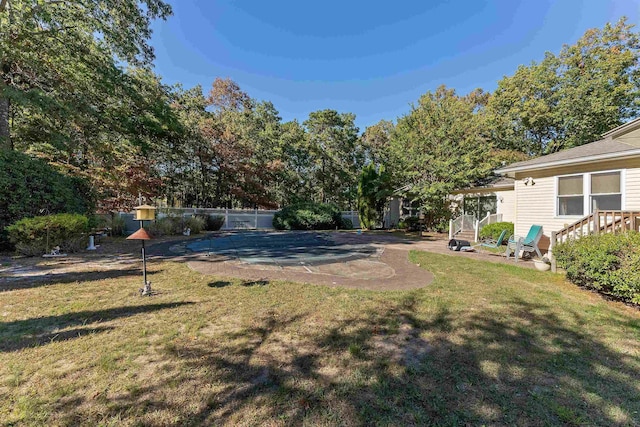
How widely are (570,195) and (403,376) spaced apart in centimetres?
925

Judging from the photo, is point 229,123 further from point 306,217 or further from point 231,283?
point 231,283

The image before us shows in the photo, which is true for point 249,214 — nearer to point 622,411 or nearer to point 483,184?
point 483,184

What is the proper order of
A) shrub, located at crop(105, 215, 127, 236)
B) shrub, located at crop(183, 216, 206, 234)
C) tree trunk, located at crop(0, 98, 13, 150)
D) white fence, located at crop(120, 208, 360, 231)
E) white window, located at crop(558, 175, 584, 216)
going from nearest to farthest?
white window, located at crop(558, 175, 584, 216), tree trunk, located at crop(0, 98, 13, 150), shrub, located at crop(105, 215, 127, 236), shrub, located at crop(183, 216, 206, 234), white fence, located at crop(120, 208, 360, 231)

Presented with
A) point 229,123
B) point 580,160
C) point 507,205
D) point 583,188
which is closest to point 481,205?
point 507,205

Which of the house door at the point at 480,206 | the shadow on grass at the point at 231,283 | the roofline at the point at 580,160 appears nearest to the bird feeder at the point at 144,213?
the shadow on grass at the point at 231,283

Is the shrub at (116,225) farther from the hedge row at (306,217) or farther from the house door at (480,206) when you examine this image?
the house door at (480,206)

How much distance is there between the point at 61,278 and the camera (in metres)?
4.69

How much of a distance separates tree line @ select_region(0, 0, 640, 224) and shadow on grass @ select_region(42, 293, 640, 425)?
10409 mm

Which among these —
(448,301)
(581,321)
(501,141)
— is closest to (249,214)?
(448,301)

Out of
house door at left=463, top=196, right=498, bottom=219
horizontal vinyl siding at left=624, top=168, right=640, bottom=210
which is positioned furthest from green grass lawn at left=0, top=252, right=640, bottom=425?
house door at left=463, top=196, right=498, bottom=219

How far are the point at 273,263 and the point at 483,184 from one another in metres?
13.2

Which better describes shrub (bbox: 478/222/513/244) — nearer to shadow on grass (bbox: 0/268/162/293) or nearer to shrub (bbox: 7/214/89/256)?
shadow on grass (bbox: 0/268/162/293)

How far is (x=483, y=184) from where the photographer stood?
14.4m

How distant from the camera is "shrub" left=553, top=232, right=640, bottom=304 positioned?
12.7ft
